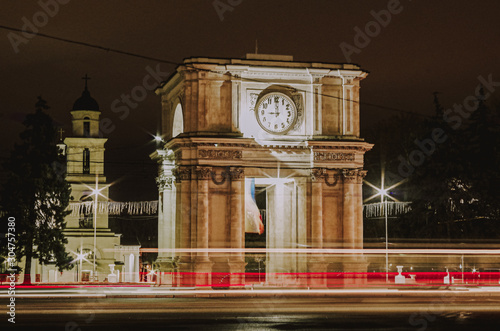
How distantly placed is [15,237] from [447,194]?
100 ft

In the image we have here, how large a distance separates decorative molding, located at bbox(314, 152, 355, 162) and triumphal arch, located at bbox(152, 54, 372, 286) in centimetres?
6

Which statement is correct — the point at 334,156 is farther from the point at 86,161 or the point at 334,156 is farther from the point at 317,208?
the point at 86,161

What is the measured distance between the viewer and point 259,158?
171 ft

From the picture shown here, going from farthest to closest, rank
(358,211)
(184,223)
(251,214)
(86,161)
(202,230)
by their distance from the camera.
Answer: (86,161) < (358,211) < (251,214) < (184,223) < (202,230)

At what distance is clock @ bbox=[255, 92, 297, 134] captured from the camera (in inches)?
2088

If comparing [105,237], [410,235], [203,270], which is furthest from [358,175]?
[105,237]

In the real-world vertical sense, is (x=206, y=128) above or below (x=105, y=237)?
above

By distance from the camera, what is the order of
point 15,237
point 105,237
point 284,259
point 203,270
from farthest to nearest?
point 105,237 → point 15,237 → point 284,259 → point 203,270

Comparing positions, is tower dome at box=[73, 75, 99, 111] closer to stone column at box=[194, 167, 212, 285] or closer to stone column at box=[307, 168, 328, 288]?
stone column at box=[194, 167, 212, 285]

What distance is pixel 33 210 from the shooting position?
201 ft

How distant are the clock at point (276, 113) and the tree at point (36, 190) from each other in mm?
16915

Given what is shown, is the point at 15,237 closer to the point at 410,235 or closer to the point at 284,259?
the point at 284,259

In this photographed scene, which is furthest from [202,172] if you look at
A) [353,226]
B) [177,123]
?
[353,226]

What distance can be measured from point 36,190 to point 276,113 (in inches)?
730
